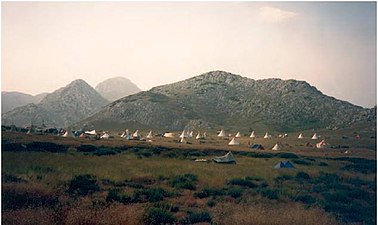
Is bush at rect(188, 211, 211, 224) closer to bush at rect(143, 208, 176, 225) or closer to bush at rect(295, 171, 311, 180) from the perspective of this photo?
bush at rect(143, 208, 176, 225)

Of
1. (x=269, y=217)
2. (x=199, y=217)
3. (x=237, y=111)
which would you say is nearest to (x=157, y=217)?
(x=199, y=217)

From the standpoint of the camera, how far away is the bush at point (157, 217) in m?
12.8

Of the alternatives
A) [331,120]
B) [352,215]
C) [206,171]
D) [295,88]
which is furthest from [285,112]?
[352,215]

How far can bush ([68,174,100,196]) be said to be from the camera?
18.4 meters

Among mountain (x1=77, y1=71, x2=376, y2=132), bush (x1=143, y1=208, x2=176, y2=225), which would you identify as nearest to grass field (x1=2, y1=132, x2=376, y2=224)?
bush (x1=143, y1=208, x2=176, y2=225)

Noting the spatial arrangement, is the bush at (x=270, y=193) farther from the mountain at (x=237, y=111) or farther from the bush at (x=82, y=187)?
the mountain at (x=237, y=111)

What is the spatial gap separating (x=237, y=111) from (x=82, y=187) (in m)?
149

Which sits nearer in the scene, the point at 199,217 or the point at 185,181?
the point at 199,217

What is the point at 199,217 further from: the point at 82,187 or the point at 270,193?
the point at 82,187

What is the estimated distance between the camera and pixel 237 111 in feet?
545

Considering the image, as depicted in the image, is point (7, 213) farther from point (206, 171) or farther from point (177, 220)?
point (206, 171)

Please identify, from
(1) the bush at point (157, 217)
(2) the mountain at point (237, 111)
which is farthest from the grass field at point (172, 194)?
(2) the mountain at point (237, 111)

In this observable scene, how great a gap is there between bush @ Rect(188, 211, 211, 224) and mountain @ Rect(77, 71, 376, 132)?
117935 mm

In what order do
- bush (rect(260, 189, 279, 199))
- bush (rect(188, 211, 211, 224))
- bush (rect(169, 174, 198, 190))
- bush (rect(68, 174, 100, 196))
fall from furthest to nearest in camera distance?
bush (rect(169, 174, 198, 190)) < bush (rect(260, 189, 279, 199)) < bush (rect(68, 174, 100, 196)) < bush (rect(188, 211, 211, 224))
